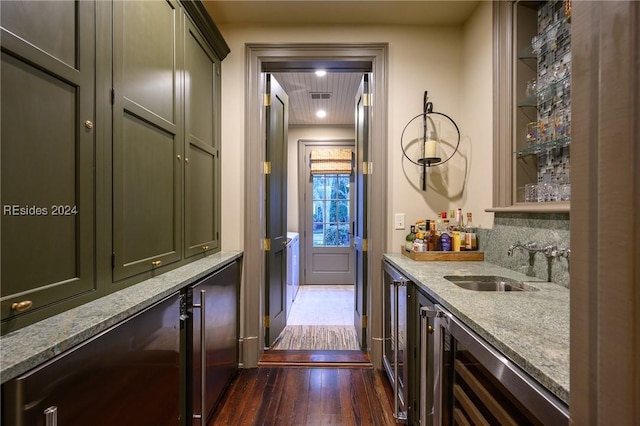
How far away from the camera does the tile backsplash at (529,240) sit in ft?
4.53

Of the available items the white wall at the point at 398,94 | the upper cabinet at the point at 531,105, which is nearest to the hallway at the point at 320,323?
the white wall at the point at 398,94

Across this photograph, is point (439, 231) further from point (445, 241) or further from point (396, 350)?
point (396, 350)

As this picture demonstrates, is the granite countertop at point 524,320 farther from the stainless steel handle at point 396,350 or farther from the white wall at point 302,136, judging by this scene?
the white wall at point 302,136

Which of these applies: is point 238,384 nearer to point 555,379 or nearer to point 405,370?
point 405,370

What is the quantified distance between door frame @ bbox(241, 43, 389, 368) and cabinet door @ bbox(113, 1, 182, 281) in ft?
2.38

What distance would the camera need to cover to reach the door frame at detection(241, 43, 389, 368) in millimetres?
2332

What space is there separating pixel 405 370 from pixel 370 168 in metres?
1.43

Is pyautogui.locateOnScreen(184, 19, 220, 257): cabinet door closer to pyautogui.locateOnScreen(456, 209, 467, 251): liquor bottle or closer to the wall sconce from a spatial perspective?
the wall sconce

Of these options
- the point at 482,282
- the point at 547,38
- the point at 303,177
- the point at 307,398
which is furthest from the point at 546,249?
the point at 303,177

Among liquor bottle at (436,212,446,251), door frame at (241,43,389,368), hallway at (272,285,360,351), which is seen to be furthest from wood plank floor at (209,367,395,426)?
liquor bottle at (436,212,446,251)

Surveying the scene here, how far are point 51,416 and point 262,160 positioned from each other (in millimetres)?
1912

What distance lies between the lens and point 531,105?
1718 mm

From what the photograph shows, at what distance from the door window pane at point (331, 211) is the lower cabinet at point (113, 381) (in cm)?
380

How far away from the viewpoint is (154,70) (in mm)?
1409
